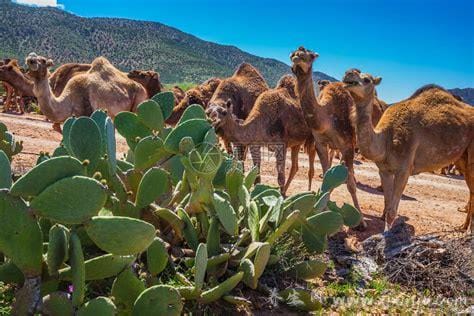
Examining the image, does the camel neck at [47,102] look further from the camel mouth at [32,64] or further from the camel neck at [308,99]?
the camel neck at [308,99]

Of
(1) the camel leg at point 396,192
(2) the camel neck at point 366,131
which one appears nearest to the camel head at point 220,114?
(2) the camel neck at point 366,131

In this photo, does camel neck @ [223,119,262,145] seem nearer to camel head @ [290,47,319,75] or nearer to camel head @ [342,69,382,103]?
camel head @ [290,47,319,75]

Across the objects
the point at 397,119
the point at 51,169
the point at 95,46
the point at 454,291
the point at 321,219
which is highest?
the point at 95,46

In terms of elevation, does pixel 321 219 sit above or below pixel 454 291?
above

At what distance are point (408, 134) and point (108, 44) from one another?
74.3 metres

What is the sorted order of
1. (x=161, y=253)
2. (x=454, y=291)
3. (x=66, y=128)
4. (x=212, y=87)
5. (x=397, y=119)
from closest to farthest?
(x=161, y=253), (x=66, y=128), (x=454, y=291), (x=397, y=119), (x=212, y=87)

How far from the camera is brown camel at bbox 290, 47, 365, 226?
24.4ft

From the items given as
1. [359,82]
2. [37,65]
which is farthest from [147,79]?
[359,82]

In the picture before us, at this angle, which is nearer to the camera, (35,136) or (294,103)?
(294,103)

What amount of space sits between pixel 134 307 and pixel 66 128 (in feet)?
4.87

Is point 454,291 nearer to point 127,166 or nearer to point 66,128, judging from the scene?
point 127,166

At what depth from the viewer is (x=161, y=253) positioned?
3.15m

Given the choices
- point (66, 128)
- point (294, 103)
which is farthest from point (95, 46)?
point (66, 128)

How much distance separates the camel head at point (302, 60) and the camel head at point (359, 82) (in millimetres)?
1099
